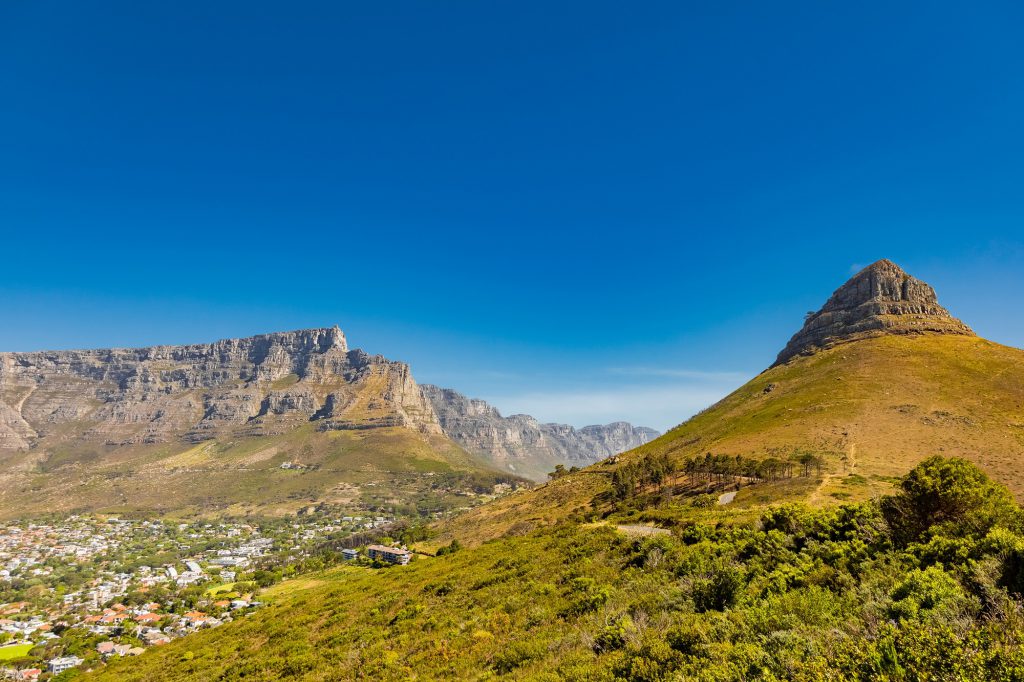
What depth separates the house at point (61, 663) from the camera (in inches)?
2566

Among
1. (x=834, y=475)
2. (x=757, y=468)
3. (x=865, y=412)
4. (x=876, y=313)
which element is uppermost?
(x=876, y=313)

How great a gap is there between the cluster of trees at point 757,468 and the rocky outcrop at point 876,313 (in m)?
105

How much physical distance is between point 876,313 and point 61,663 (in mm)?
225452

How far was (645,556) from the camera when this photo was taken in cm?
2756

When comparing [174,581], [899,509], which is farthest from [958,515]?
[174,581]

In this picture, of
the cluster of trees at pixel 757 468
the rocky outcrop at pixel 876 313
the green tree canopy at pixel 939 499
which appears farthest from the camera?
the rocky outcrop at pixel 876 313

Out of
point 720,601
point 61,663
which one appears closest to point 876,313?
point 720,601

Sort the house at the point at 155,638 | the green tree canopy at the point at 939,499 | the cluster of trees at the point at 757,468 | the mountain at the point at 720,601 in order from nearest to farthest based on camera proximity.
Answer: the mountain at the point at 720,601
the green tree canopy at the point at 939,499
the cluster of trees at the point at 757,468
the house at the point at 155,638

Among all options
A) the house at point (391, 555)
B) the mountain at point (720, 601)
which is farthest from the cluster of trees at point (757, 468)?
the house at point (391, 555)

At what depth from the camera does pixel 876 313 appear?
153750mm

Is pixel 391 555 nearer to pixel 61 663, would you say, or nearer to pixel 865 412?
pixel 61 663

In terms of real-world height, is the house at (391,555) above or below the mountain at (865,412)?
below

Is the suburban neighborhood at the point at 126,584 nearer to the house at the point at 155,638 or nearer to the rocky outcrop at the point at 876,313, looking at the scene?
the house at the point at 155,638

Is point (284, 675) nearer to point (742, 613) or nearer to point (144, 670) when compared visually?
point (144, 670)
